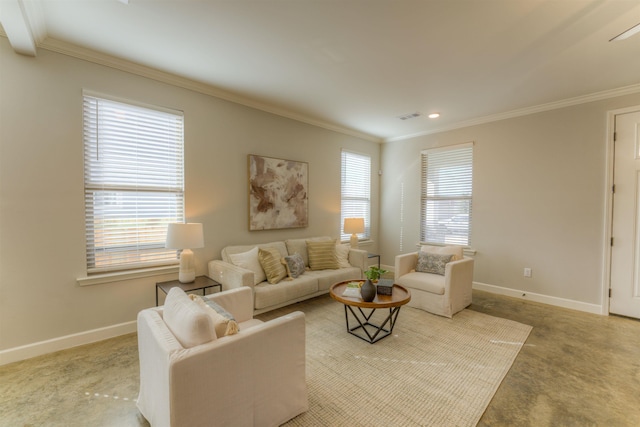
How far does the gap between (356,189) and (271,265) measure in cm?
264

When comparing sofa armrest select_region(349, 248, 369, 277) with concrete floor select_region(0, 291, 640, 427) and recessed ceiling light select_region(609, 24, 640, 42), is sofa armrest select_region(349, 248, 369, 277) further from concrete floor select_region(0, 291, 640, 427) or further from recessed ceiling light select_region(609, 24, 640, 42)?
recessed ceiling light select_region(609, 24, 640, 42)

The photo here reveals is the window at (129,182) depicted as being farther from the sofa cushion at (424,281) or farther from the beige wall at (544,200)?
the beige wall at (544,200)

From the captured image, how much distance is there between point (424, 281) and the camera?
137 inches

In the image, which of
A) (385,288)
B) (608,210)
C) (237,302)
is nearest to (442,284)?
(385,288)

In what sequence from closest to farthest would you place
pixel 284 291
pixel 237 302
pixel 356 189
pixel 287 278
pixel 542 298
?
pixel 237 302
pixel 284 291
pixel 287 278
pixel 542 298
pixel 356 189

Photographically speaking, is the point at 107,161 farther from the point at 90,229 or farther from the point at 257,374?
the point at 257,374

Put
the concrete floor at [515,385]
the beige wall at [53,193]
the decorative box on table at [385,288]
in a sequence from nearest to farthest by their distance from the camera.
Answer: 1. the concrete floor at [515,385]
2. the beige wall at [53,193]
3. the decorative box on table at [385,288]

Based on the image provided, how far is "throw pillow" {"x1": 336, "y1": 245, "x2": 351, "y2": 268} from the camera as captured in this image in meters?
4.18

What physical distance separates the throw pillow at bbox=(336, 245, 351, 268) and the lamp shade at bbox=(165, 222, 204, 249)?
2067 millimetres

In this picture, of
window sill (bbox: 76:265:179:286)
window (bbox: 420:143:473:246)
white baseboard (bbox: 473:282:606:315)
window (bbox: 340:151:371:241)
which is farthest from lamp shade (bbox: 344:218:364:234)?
window sill (bbox: 76:265:179:286)

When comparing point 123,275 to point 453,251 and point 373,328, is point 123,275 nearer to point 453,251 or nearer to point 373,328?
point 373,328

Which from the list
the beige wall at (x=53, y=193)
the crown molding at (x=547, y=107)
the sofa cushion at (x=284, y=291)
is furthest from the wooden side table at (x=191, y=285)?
the crown molding at (x=547, y=107)

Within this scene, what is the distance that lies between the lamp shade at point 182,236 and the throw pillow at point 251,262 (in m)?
0.55

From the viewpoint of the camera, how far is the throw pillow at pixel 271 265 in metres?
3.36
